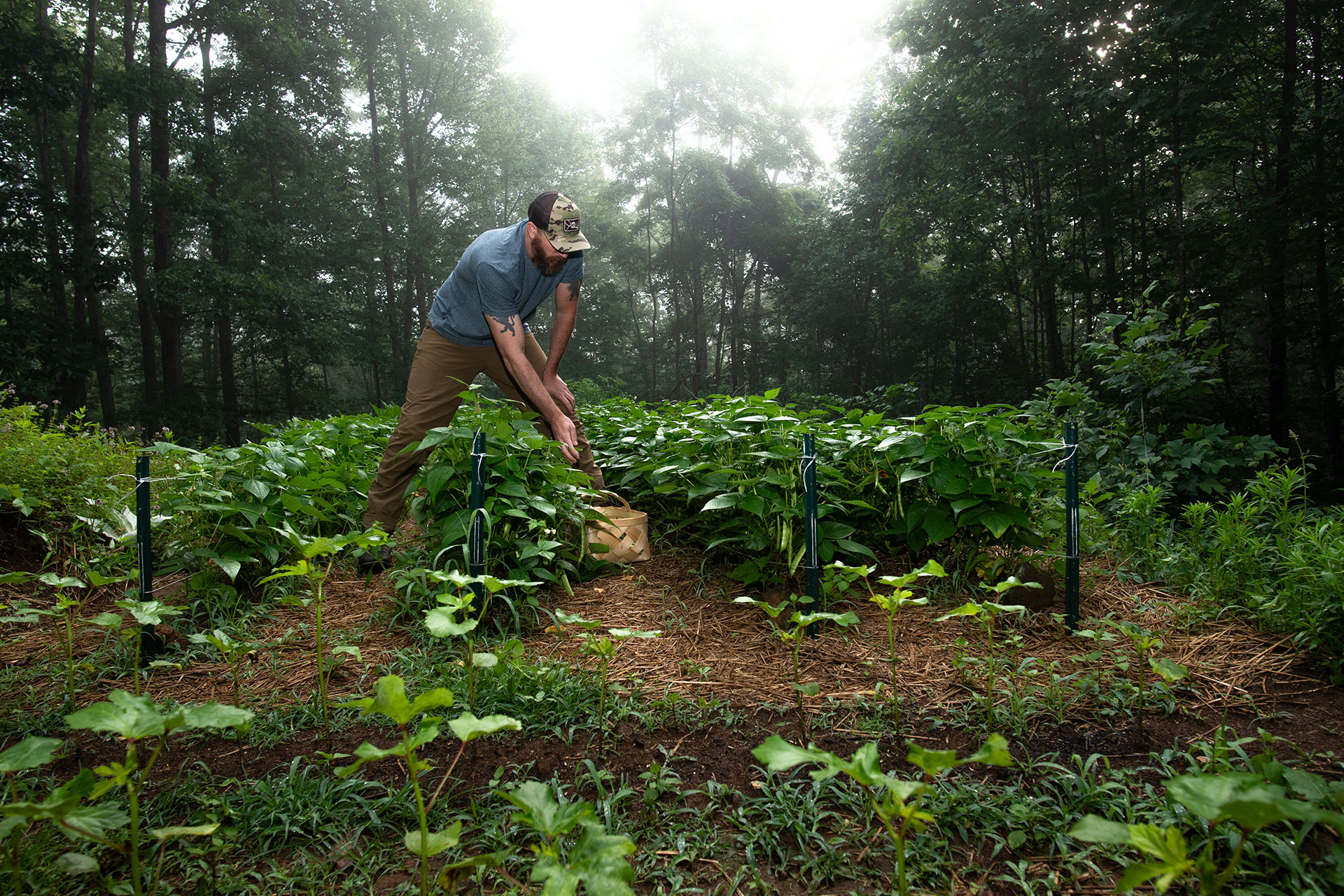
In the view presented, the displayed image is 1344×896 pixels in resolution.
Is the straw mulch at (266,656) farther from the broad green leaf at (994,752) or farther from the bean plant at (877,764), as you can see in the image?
the broad green leaf at (994,752)

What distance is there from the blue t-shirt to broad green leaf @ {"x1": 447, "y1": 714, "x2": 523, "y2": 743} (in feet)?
7.23

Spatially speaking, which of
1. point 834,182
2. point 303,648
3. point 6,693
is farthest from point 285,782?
point 834,182

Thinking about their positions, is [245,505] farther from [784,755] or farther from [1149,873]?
[1149,873]

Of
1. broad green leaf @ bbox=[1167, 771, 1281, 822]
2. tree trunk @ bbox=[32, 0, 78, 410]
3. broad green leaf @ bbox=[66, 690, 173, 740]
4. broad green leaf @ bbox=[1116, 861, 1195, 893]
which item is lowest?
broad green leaf @ bbox=[1116, 861, 1195, 893]

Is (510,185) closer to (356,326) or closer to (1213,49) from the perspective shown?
(356,326)

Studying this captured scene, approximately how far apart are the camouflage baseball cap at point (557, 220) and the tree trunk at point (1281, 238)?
719 centimetres

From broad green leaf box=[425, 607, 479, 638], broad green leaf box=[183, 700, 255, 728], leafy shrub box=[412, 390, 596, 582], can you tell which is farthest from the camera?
leafy shrub box=[412, 390, 596, 582]

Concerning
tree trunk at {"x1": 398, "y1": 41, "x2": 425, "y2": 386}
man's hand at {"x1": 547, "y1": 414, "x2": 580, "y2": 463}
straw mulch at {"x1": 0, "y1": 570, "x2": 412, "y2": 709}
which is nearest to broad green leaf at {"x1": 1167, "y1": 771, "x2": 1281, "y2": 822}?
straw mulch at {"x1": 0, "y1": 570, "x2": 412, "y2": 709}

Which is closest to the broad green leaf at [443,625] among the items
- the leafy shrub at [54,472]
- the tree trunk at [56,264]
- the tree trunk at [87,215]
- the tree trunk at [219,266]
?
the leafy shrub at [54,472]

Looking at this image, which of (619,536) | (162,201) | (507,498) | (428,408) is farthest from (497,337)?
(162,201)

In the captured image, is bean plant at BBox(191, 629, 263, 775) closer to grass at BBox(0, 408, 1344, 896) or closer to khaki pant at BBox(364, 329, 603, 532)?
grass at BBox(0, 408, 1344, 896)

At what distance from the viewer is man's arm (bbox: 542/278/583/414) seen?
3.06 meters

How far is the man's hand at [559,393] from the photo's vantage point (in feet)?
10.0

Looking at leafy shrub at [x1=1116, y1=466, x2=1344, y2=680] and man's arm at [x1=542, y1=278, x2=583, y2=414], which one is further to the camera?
man's arm at [x1=542, y1=278, x2=583, y2=414]
